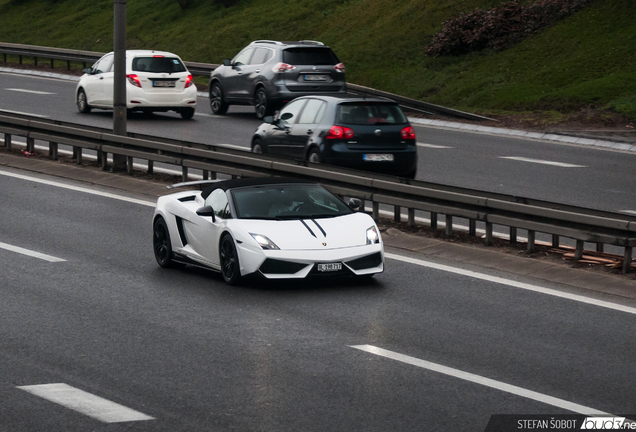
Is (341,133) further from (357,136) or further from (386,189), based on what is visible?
(386,189)

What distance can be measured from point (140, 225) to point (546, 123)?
14.4m

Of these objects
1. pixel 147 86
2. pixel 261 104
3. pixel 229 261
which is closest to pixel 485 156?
pixel 261 104

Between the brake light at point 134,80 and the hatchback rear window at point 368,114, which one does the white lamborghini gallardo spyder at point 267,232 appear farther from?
the brake light at point 134,80

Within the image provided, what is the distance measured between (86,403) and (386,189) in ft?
25.4

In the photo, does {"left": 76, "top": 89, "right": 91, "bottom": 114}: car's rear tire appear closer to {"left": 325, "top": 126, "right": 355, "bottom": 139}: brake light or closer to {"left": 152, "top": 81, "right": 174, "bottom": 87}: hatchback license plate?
{"left": 152, "top": 81, "right": 174, "bottom": 87}: hatchback license plate

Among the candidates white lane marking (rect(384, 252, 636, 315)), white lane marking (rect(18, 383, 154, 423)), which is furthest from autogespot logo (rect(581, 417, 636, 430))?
white lane marking (rect(384, 252, 636, 315))

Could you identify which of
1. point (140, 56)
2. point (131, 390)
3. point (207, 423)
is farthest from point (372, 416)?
point (140, 56)

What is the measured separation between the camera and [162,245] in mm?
12359

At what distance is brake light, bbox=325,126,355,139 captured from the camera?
1736 cm

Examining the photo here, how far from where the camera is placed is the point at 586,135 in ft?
81.0

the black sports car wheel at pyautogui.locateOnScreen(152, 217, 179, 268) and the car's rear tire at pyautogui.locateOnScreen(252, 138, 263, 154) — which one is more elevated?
the car's rear tire at pyautogui.locateOnScreen(252, 138, 263, 154)

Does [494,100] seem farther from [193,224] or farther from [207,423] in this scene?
[207,423]

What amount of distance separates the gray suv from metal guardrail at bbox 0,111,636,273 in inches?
303

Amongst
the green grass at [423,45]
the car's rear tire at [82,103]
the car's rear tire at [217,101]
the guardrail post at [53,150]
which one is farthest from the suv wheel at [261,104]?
the guardrail post at [53,150]
